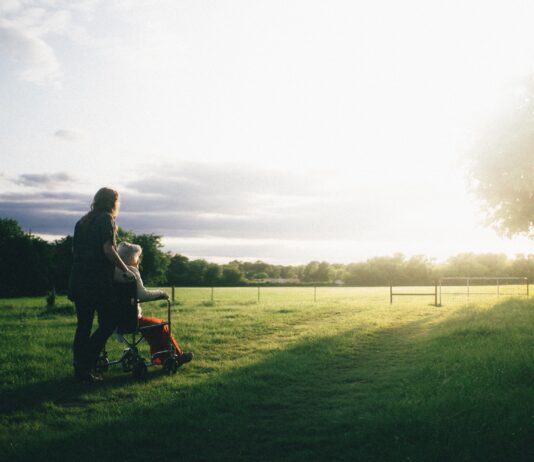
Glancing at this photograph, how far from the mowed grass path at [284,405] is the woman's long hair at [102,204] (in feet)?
7.99

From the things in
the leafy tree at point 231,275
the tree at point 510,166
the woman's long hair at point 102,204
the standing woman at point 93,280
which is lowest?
the leafy tree at point 231,275

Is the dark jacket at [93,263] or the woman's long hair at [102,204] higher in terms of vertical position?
the woman's long hair at [102,204]

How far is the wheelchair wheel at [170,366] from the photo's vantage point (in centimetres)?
792

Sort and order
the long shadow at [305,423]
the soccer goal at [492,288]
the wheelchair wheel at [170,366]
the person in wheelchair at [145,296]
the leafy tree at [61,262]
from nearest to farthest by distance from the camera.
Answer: the long shadow at [305,423], the person in wheelchair at [145,296], the wheelchair wheel at [170,366], the soccer goal at [492,288], the leafy tree at [61,262]

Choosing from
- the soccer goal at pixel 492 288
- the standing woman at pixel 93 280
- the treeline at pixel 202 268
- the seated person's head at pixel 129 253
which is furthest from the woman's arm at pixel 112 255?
the treeline at pixel 202 268

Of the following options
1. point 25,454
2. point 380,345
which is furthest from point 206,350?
point 25,454

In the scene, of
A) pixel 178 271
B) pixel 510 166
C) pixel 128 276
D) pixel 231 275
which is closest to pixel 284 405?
pixel 128 276

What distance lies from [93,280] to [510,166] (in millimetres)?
22014

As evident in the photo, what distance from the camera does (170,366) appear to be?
26.1 feet

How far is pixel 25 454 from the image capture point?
14.9 feet

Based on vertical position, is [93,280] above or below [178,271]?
above

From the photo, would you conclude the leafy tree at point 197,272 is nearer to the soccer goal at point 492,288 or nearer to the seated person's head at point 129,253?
the soccer goal at point 492,288

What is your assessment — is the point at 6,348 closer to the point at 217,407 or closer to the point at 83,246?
the point at 83,246

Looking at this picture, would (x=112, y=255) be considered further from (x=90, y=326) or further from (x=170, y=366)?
(x=170, y=366)
